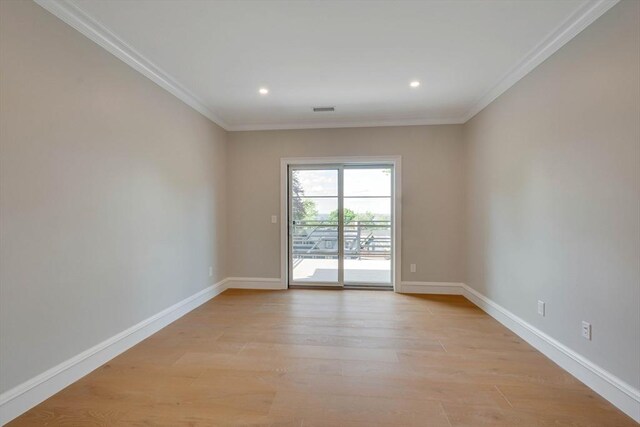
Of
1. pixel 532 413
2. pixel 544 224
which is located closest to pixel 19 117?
pixel 532 413

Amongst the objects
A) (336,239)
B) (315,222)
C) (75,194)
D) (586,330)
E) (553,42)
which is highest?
(553,42)

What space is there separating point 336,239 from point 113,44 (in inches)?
131

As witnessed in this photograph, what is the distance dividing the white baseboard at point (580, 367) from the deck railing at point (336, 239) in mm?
1759

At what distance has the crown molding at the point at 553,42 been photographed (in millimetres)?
1692

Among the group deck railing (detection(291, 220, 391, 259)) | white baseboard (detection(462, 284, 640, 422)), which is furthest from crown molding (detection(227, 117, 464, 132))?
white baseboard (detection(462, 284, 640, 422))

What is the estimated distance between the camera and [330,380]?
6.04 feet

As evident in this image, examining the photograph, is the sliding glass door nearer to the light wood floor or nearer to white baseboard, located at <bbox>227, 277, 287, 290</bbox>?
white baseboard, located at <bbox>227, 277, 287, 290</bbox>

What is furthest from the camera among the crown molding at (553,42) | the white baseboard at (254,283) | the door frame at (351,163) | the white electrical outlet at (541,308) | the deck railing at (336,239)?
the deck railing at (336,239)

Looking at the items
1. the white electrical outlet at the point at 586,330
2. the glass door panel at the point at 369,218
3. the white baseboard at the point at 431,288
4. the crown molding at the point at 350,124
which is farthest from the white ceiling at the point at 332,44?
the white baseboard at the point at 431,288

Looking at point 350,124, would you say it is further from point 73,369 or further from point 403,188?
point 73,369

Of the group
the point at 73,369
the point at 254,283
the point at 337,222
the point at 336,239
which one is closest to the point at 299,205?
the point at 337,222

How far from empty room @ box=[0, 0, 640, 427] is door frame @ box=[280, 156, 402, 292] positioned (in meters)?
0.55

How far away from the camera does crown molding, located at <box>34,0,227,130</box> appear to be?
1.71m

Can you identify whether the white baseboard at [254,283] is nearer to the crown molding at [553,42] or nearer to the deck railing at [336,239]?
the deck railing at [336,239]
